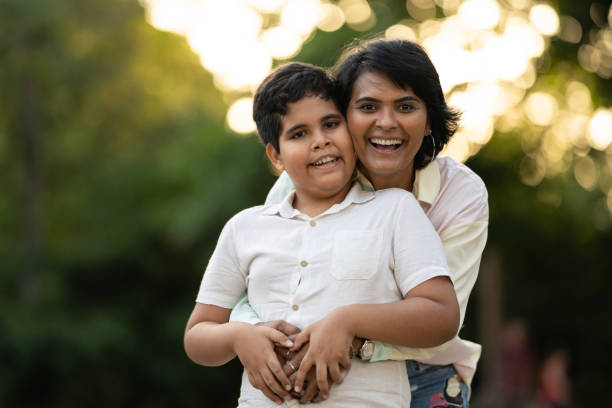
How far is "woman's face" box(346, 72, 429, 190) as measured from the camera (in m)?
2.63

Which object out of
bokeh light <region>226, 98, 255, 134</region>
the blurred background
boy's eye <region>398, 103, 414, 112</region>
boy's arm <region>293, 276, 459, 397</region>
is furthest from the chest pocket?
bokeh light <region>226, 98, 255, 134</region>

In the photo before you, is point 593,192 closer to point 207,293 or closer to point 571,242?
point 571,242

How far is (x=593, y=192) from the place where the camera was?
31.7ft

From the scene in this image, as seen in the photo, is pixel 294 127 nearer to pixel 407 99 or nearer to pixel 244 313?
pixel 407 99

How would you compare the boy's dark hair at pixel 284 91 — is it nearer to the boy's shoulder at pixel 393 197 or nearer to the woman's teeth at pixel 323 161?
the woman's teeth at pixel 323 161

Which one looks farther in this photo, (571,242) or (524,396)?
(571,242)

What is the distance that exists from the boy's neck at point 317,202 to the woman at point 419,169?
0.10 m

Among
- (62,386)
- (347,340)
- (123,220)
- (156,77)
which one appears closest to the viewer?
(347,340)

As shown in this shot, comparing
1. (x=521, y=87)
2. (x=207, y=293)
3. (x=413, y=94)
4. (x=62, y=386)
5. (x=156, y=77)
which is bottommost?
(x=62, y=386)

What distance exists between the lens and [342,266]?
7.62ft

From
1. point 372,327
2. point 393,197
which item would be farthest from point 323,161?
point 372,327

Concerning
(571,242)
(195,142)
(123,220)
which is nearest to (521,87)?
(571,242)

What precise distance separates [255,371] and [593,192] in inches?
323

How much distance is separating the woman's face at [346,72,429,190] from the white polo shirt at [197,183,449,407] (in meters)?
0.16
